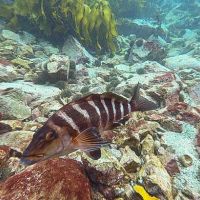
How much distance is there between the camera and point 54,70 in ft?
25.6

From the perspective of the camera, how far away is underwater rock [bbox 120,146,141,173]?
3.77m

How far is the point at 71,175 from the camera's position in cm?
302

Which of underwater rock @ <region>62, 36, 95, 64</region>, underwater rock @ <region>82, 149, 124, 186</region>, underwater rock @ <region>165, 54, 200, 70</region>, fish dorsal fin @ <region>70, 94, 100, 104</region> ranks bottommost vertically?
underwater rock @ <region>62, 36, 95, 64</region>

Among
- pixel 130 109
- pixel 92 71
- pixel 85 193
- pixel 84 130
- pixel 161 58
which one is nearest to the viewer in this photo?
pixel 84 130

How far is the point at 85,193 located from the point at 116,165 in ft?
1.95

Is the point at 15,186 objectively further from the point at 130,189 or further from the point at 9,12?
the point at 9,12

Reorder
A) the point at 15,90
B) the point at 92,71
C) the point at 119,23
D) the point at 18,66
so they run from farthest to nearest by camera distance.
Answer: the point at 119,23 → the point at 92,71 → the point at 18,66 → the point at 15,90

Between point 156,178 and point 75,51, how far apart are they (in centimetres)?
750

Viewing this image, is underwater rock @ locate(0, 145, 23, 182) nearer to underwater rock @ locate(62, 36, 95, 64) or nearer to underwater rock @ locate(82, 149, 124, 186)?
underwater rock @ locate(82, 149, 124, 186)

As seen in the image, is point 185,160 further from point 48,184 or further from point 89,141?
point 89,141

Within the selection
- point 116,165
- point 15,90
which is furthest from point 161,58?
point 116,165

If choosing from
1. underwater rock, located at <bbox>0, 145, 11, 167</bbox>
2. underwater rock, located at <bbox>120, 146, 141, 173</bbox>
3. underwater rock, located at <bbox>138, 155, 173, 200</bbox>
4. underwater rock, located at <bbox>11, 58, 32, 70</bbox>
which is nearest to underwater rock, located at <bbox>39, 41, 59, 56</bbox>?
underwater rock, located at <bbox>11, 58, 32, 70</bbox>

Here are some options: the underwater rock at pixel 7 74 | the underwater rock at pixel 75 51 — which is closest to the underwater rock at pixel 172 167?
the underwater rock at pixel 7 74

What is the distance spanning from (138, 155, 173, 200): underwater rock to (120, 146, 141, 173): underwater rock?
0.09 meters
